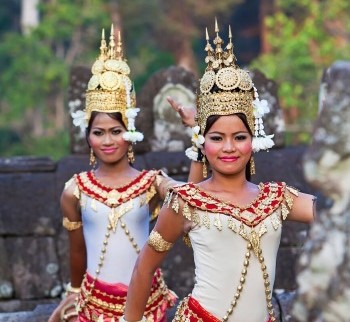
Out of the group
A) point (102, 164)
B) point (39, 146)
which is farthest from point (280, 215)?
point (39, 146)

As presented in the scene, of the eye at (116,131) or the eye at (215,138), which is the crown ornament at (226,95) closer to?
the eye at (215,138)

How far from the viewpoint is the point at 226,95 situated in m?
3.15

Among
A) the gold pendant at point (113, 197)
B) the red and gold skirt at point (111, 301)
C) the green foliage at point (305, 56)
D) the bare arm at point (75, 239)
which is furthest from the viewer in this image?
the green foliage at point (305, 56)

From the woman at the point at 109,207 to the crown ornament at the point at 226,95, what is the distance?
860 mm

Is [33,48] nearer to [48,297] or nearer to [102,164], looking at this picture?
[48,297]

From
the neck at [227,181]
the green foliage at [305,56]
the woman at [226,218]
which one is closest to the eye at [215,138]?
the woman at [226,218]

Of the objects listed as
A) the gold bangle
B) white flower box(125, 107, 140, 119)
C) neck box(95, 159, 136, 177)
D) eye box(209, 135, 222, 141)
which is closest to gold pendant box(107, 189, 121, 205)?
neck box(95, 159, 136, 177)

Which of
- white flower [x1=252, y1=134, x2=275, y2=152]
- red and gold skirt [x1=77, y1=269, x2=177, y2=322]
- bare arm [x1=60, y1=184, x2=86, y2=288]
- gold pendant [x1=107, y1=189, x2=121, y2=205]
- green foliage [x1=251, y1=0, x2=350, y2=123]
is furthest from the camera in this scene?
green foliage [x1=251, y1=0, x2=350, y2=123]

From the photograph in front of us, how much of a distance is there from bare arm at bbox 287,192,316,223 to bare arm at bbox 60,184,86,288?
1.25 metres

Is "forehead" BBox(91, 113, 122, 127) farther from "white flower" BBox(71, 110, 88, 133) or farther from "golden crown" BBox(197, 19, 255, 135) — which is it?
"golden crown" BBox(197, 19, 255, 135)

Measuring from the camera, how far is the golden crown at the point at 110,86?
13.5ft

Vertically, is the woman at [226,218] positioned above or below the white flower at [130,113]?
below

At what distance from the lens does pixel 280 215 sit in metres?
3.16

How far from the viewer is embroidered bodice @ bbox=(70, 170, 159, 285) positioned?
398cm
